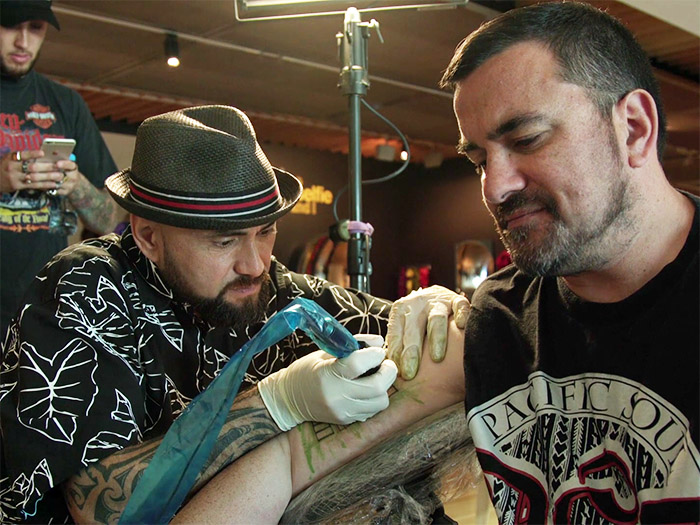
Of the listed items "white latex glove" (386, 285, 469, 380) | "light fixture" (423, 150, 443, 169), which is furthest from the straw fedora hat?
"light fixture" (423, 150, 443, 169)

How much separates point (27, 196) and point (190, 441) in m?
1.35

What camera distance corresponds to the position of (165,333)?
1.56 meters

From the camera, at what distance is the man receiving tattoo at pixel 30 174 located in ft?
6.82

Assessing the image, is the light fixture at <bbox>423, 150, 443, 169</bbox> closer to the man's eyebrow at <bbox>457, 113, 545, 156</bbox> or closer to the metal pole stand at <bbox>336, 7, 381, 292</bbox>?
the metal pole stand at <bbox>336, 7, 381, 292</bbox>

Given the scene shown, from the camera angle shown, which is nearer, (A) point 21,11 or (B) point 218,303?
(B) point 218,303

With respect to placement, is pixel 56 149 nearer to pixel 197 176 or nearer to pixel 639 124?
pixel 197 176

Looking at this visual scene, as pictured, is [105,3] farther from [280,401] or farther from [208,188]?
[280,401]

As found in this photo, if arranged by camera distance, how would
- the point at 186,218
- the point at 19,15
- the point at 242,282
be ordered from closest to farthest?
the point at 186,218 < the point at 242,282 < the point at 19,15

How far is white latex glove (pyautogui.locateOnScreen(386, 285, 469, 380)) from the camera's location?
4.43ft

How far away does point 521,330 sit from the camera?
124 cm

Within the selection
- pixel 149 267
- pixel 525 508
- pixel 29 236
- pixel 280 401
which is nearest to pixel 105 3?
pixel 29 236

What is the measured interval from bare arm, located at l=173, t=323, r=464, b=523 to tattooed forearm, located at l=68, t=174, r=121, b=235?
3.88 feet

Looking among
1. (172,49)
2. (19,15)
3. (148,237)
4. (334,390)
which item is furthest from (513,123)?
(172,49)

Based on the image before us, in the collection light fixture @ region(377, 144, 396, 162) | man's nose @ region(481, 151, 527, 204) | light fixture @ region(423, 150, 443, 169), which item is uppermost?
man's nose @ region(481, 151, 527, 204)
